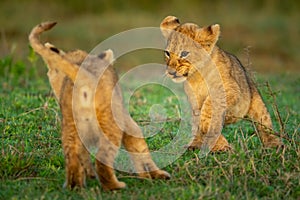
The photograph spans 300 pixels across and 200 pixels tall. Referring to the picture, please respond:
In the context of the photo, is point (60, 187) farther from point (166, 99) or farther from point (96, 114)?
point (166, 99)

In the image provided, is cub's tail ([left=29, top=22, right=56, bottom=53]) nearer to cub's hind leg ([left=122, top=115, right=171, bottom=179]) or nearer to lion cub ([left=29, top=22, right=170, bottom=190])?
lion cub ([left=29, top=22, right=170, bottom=190])

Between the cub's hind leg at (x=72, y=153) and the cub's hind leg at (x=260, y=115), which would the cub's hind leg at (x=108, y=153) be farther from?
the cub's hind leg at (x=260, y=115)

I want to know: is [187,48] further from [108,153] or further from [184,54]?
[108,153]

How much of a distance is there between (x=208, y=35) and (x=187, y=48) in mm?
228

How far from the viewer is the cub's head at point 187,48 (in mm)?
5638

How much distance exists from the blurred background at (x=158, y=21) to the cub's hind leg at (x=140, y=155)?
9004 mm

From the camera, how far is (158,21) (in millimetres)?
17672

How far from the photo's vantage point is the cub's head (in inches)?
222

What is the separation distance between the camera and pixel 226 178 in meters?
4.76

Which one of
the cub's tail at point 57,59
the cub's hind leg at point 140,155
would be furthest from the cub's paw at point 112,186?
the cub's tail at point 57,59

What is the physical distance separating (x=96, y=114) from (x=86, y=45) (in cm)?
1135

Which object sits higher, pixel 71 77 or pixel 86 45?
pixel 71 77

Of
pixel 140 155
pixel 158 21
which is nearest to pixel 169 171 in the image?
pixel 140 155

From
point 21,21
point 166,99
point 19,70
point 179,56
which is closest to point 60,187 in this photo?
point 179,56
